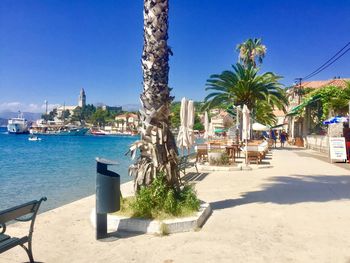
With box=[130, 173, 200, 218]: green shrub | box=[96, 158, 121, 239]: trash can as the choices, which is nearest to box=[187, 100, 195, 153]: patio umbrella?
box=[130, 173, 200, 218]: green shrub

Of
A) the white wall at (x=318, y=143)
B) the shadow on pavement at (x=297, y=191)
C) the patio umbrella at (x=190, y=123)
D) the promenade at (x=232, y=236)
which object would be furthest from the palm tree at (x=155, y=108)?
the white wall at (x=318, y=143)

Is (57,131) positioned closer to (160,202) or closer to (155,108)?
(155,108)

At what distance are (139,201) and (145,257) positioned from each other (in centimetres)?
164

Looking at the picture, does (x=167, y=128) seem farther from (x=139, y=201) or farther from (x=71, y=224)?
(x=71, y=224)

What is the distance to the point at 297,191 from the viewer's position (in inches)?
392

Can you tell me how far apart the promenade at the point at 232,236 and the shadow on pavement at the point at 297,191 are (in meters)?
0.03

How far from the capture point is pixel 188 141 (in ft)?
40.1

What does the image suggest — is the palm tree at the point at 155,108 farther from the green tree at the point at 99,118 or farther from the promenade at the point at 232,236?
the green tree at the point at 99,118

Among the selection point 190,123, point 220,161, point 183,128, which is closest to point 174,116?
point 190,123

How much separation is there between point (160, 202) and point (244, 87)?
24807mm

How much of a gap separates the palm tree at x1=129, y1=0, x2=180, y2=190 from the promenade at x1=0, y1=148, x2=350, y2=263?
133cm

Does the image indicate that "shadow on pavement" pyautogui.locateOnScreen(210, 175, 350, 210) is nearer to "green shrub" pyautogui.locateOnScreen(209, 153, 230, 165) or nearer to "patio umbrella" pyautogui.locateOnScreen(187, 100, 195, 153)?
"patio umbrella" pyautogui.locateOnScreen(187, 100, 195, 153)

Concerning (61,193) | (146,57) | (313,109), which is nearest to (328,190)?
(146,57)

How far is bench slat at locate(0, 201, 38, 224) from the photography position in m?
3.90
